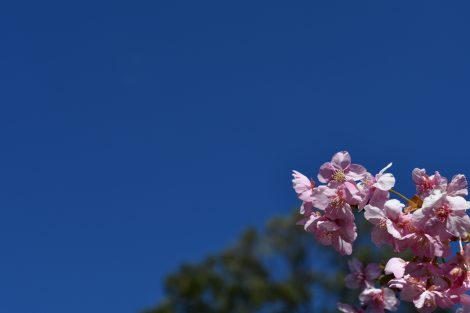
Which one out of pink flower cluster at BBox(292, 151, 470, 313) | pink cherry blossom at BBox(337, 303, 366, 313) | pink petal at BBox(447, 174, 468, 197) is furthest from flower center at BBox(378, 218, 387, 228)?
pink cherry blossom at BBox(337, 303, 366, 313)

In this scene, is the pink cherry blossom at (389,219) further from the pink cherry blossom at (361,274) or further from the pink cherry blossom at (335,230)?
the pink cherry blossom at (361,274)

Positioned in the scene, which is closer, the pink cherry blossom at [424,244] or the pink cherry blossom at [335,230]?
the pink cherry blossom at [424,244]

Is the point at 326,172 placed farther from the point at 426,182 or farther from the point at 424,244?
the point at 424,244

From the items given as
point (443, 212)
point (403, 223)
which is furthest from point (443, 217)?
point (403, 223)

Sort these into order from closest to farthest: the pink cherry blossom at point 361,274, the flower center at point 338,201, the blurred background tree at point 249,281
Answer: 1. the flower center at point 338,201
2. the pink cherry blossom at point 361,274
3. the blurred background tree at point 249,281

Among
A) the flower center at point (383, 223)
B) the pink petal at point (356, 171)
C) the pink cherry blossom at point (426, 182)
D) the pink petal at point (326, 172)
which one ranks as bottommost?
the flower center at point (383, 223)

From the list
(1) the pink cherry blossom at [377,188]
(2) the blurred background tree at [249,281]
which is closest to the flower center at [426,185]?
(1) the pink cherry blossom at [377,188]

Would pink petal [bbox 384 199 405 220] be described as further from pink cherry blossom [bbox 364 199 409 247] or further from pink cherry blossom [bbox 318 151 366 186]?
pink cherry blossom [bbox 318 151 366 186]
